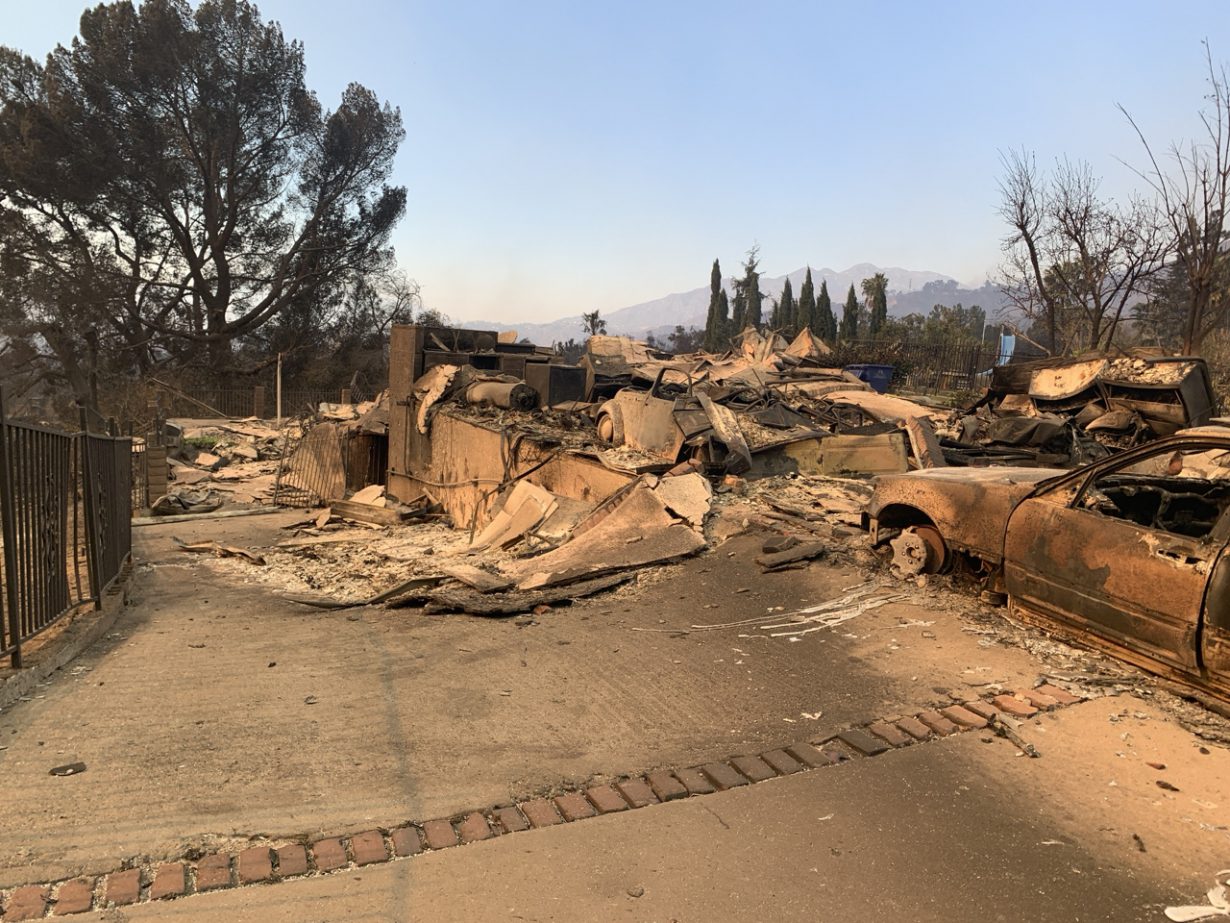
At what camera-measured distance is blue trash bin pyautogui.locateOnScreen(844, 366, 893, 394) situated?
22.0m

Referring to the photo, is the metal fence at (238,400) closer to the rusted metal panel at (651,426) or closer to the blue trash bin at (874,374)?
the blue trash bin at (874,374)

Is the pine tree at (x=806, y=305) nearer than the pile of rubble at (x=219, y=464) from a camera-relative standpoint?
No

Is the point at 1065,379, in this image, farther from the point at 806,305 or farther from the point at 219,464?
the point at 806,305

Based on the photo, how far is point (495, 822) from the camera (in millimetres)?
3129

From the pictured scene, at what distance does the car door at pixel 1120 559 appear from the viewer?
3.99 meters

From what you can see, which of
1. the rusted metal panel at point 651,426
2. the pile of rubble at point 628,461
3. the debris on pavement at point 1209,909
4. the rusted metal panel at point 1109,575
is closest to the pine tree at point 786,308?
the pile of rubble at point 628,461

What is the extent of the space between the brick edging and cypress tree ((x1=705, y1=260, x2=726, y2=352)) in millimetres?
52522

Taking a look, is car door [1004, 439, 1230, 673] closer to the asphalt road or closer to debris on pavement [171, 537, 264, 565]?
the asphalt road

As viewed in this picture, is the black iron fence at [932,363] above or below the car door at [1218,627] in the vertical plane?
above

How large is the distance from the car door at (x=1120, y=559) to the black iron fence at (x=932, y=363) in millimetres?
19346

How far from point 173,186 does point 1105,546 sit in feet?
145

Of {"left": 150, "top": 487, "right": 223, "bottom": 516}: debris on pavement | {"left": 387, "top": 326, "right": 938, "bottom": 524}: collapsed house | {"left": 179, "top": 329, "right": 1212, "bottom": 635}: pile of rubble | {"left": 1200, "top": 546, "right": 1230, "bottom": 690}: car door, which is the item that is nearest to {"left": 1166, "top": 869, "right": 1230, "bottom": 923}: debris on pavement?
{"left": 1200, "top": 546, "right": 1230, "bottom": 690}: car door

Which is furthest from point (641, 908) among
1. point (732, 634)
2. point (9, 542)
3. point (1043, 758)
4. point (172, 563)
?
point (172, 563)

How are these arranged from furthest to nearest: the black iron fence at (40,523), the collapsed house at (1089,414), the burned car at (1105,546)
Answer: the collapsed house at (1089,414), the black iron fence at (40,523), the burned car at (1105,546)
